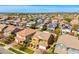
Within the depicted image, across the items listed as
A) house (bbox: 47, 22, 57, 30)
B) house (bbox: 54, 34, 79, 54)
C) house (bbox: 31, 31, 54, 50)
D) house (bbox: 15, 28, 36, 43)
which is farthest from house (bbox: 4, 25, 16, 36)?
house (bbox: 54, 34, 79, 54)

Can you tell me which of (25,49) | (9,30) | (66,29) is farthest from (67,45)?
(9,30)

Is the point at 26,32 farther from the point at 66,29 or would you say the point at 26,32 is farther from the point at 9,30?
the point at 66,29

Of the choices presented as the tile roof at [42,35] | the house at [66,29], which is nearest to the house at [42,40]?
the tile roof at [42,35]

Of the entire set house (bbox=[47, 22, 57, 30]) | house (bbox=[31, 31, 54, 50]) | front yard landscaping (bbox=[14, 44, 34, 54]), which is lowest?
front yard landscaping (bbox=[14, 44, 34, 54])

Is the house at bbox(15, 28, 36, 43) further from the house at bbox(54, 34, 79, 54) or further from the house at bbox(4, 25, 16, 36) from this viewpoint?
the house at bbox(54, 34, 79, 54)
